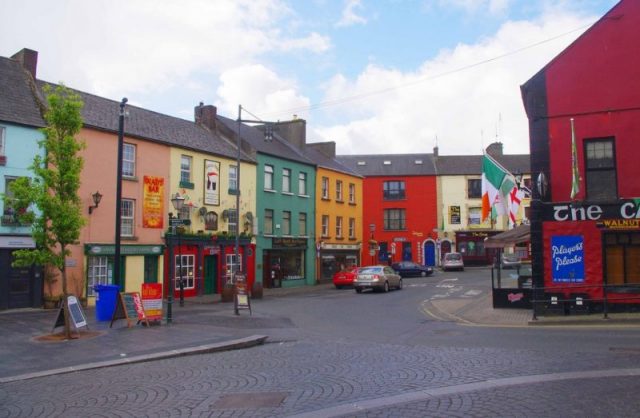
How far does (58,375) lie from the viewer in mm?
10016

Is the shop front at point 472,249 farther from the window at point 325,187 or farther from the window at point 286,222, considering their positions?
the window at point 286,222

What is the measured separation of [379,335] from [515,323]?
443cm

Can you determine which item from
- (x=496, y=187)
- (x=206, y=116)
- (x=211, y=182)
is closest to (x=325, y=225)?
(x=206, y=116)

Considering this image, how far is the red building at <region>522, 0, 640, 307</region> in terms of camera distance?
17219 millimetres

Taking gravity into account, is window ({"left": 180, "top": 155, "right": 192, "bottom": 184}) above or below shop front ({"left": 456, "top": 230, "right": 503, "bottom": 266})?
above

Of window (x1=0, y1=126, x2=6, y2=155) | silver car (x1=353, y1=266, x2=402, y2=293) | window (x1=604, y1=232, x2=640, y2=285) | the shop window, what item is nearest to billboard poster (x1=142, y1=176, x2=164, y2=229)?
window (x1=0, y1=126, x2=6, y2=155)

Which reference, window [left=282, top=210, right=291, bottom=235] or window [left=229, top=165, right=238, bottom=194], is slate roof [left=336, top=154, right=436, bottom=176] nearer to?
window [left=282, top=210, right=291, bottom=235]

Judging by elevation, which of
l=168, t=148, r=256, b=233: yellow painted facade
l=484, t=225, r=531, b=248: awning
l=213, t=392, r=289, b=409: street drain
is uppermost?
l=168, t=148, r=256, b=233: yellow painted facade

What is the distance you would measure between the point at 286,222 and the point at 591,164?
23.1 meters

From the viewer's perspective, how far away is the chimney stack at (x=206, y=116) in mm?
35250

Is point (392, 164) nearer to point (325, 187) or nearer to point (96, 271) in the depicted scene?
point (325, 187)

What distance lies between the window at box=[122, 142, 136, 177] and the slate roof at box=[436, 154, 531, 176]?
39074 mm

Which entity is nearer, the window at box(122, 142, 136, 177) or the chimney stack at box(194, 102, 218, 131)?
the window at box(122, 142, 136, 177)

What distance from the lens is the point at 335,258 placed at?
142 feet
